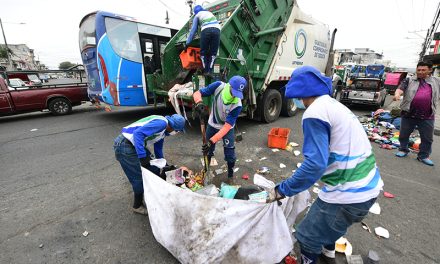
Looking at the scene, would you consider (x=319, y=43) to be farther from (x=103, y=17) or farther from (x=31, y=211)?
(x=31, y=211)

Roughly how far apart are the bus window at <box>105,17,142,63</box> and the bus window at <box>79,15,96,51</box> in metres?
0.55

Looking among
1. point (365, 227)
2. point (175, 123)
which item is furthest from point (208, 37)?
point (365, 227)

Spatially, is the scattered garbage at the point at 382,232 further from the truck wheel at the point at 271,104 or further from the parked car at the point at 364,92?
the parked car at the point at 364,92

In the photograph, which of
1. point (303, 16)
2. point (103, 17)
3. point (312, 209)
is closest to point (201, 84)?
point (103, 17)

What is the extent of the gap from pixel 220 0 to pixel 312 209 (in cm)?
524

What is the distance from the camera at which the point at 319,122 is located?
116 centimetres

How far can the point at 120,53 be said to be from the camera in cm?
509

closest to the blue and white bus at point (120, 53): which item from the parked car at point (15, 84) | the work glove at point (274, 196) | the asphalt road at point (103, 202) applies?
the asphalt road at point (103, 202)

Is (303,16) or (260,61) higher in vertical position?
(303,16)

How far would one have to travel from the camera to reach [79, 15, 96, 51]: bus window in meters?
5.16

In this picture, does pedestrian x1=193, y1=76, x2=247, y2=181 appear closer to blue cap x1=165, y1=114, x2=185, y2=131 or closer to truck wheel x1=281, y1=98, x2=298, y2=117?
blue cap x1=165, y1=114, x2=185, y2=131

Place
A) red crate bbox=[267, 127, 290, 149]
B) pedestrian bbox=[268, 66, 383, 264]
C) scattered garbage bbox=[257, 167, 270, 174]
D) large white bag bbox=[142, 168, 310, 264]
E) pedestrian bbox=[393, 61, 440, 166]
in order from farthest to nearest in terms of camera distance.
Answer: red crate bbox=[267, 127, 290, 149]
pedestrian bbox=[393, 61, 440, 166]
scattered garbage bbox=[257, 167, 270, 174]
large white bag bbox=[142, 168, 310, 264]
pedestrian bbox=[268, 66, 383, 264]

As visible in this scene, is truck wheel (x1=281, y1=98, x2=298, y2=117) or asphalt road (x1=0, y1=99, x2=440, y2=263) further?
truck wheel (x1=281, y1=98, x2=298, y2=117)

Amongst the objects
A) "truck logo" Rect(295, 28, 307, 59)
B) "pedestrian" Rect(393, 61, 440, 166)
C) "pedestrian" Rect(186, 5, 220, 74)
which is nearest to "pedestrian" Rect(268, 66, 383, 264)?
"pedestrian" Rect(186, 5, 220, 74)
